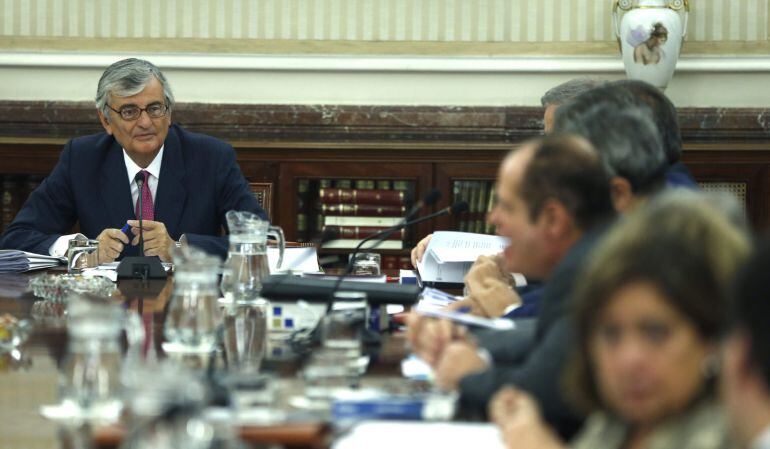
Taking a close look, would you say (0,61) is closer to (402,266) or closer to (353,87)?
(353,87)

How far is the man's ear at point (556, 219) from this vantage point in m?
1.76

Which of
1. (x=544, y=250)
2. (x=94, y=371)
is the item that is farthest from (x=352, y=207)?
(x=94, y=371)

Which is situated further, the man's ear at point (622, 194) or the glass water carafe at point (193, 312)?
the glass water carafe at point (193, 312)

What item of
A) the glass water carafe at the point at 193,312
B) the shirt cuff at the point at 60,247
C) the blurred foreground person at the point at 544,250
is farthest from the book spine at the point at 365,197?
the blurred foreground person at the point at 544,250

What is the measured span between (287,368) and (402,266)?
3830mm

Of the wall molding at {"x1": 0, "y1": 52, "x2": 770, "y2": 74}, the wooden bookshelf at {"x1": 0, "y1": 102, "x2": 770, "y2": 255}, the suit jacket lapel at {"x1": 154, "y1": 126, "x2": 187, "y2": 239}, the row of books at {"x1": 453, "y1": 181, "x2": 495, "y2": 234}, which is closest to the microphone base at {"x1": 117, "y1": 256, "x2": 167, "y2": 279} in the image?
the suit jacket lapel at {"x1": 154, "y1": 126, "x2": 187, "y2": 239}

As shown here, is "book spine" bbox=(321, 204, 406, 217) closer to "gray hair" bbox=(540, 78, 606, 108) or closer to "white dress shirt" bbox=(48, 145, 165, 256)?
"white dress shirt" bbox=(48, 145, 165, 256)

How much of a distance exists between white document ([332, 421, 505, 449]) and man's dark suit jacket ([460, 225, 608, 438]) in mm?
77

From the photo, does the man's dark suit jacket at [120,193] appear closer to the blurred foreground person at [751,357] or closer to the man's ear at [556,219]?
the man's ear at [556,219]

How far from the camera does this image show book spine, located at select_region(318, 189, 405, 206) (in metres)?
5.97

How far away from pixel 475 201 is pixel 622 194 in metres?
3.97

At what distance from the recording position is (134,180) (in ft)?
14.2

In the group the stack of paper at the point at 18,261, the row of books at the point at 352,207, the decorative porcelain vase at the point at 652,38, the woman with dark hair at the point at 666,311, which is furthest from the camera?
the row of books at the point at 352,207

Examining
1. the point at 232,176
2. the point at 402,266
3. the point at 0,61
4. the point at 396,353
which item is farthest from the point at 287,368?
the point at 0,61
